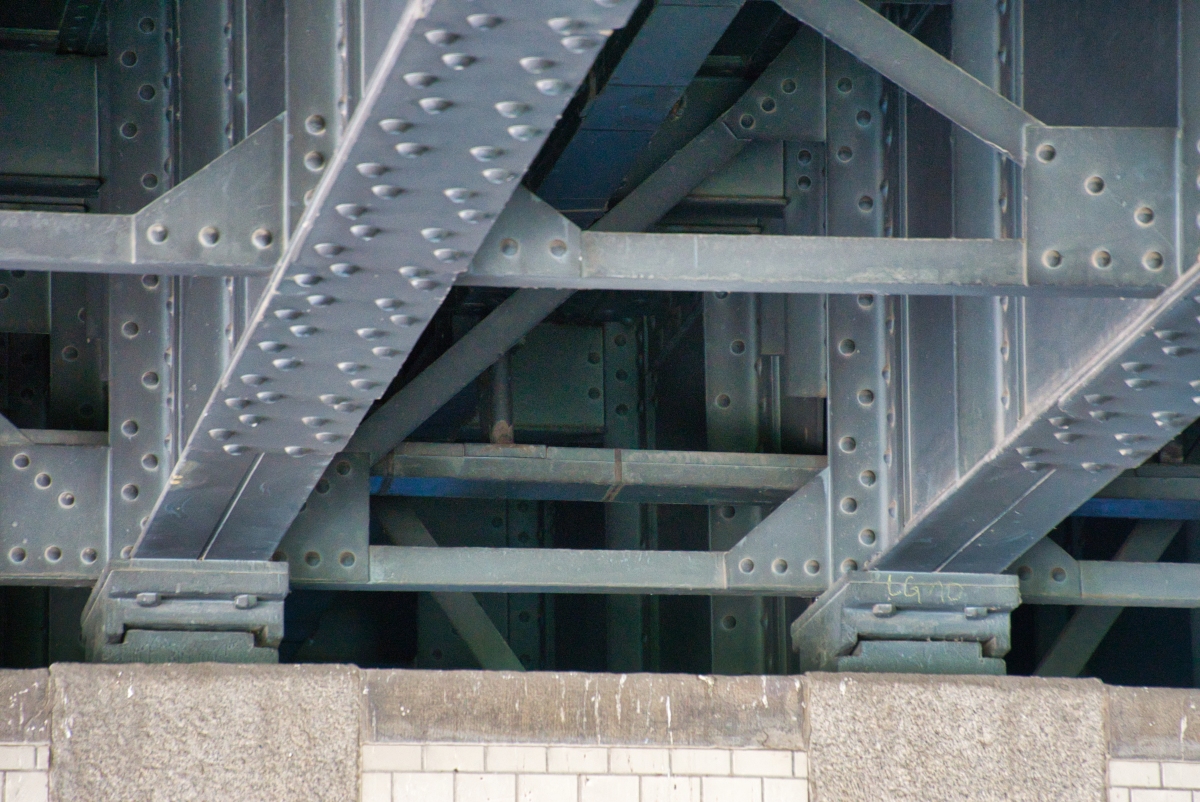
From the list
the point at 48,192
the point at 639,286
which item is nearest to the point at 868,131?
the point at 639,286

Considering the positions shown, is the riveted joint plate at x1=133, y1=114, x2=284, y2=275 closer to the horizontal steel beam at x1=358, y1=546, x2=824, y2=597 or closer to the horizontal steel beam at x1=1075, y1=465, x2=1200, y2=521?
the horizontal steel beam at x1=358, y1=546, x2=824, y2=597

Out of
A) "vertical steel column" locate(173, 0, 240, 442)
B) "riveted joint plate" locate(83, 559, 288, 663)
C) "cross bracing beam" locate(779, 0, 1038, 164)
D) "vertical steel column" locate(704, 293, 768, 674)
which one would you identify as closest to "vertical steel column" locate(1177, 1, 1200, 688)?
"cross bracing beam" locate(779, 0, 1038, 164)

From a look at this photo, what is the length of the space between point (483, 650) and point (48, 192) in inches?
115

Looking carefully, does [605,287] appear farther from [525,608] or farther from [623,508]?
[525,608]

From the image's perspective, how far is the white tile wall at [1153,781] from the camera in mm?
5348

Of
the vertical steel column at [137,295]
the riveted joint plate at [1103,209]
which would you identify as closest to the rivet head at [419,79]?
the riveted joint plate at [1103,209]

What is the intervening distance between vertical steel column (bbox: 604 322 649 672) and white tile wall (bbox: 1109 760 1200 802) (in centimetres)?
320

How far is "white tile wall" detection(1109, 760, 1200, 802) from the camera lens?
5348 mm

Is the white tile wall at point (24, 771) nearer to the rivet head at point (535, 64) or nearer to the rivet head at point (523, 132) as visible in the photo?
the rivet head at point (523, 132)

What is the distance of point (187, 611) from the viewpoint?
5152 millimetres

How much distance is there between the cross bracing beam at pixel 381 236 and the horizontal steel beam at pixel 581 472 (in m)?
0.76

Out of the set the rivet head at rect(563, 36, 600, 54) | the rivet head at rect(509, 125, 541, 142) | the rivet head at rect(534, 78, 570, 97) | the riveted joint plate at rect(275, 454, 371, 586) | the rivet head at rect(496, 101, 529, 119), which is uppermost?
the rivet head at rect(563, 36, 600, 54)

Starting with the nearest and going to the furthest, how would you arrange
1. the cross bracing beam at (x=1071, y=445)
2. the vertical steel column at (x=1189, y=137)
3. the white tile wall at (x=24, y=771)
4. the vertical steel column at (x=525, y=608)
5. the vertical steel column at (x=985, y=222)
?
the vertical steel column at (x=1189, y=137), the cross bracing beam at (x=1071, y=445), the vertical steel column at (x=985, y=222), the white tile wall at (x=24, y=771), the vertical steel column at (x=525, y=608)

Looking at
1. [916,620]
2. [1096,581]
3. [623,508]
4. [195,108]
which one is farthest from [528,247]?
[623,508]
